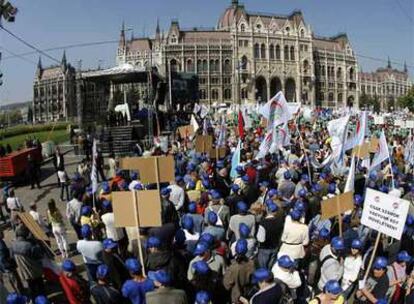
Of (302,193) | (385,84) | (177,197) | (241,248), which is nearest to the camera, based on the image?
(241,248)

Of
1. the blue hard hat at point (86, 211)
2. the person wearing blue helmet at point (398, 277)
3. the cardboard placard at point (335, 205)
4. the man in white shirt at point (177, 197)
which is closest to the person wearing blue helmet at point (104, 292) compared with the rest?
the person wearing blue helmet at point (398, 277)

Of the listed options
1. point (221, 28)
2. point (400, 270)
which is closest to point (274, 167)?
point (400, 270)

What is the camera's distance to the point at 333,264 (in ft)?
19.7

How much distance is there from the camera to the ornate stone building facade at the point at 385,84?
14575cm

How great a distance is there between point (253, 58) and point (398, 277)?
10515 cm

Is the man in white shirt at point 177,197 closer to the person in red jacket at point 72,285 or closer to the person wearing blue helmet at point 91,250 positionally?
the person wearing blue helmet at point 91,250

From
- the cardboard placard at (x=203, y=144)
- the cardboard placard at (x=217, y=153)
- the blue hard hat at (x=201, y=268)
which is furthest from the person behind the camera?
the cardboard placard at (x=217, y=153)

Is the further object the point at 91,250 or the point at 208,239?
the point at 91,250

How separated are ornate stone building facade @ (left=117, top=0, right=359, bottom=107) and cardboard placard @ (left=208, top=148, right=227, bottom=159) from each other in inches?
3330

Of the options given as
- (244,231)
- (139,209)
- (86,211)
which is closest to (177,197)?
(86,211)

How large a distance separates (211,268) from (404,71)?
570 ft

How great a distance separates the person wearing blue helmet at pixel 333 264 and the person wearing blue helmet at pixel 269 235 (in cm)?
79

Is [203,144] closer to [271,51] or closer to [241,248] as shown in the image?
[241,248]

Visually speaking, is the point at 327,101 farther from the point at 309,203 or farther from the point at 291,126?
the point at 309,203
